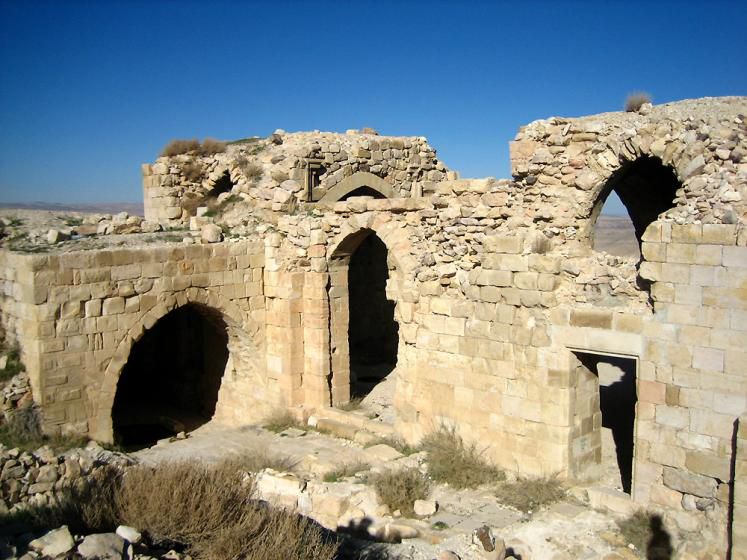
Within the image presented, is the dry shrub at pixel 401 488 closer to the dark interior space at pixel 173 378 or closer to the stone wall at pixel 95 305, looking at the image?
the stone wall at pixel 95 305

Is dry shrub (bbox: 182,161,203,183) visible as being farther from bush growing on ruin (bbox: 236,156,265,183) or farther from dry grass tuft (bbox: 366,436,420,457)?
dry grass tuft (bbox: 366,436,420,457)

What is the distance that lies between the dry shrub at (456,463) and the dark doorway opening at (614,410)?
1.27 m

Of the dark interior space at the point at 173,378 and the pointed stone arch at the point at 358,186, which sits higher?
the pointed stone arch at the point at 358,186

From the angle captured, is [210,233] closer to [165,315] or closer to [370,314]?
[165,315]

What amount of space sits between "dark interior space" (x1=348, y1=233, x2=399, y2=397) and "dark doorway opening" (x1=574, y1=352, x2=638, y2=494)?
4492 millimetres

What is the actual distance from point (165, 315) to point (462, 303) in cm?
444

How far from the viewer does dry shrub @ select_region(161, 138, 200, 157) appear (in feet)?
42.9

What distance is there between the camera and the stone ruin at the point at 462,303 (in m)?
6.34

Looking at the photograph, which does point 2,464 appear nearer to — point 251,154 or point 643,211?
point 251,154

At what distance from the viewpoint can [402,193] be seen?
42.7ft

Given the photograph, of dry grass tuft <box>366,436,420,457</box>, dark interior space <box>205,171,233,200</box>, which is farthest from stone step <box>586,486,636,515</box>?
dark interior space <box>205,171,233,200</box>

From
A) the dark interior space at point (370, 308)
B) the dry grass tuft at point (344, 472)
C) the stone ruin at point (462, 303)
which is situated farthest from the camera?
the dark interior space at point (370, 308)


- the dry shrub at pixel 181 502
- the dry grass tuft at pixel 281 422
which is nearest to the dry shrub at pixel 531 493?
the dry shrub at pixel 181 502

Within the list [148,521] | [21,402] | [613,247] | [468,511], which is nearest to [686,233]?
[468,511]
